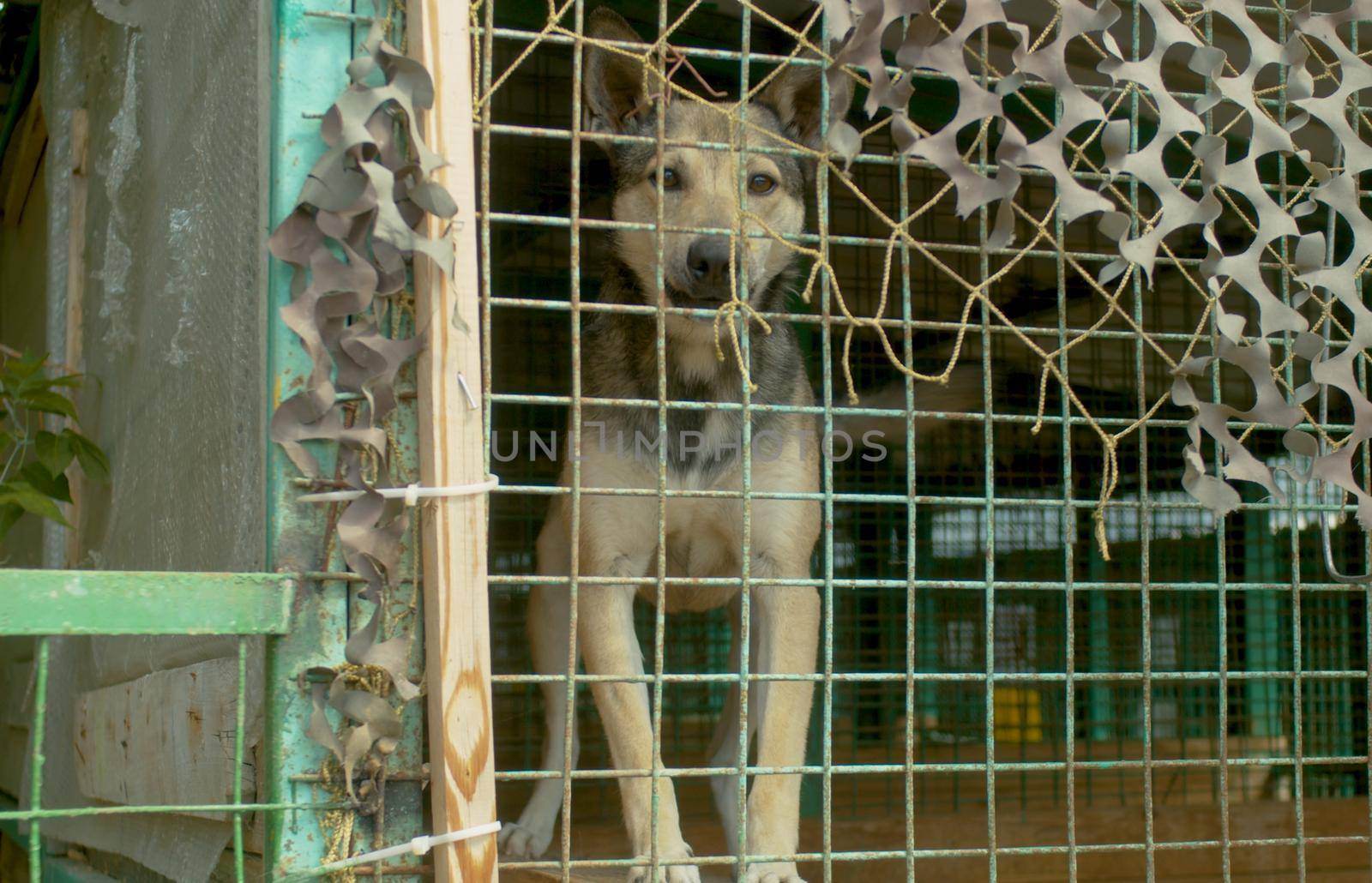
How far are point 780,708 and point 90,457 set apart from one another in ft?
6.46

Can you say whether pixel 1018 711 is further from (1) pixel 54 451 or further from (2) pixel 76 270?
(1) pixel 54 451

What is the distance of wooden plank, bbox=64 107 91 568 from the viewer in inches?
169

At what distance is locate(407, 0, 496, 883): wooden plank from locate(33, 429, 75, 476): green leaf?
1.77 meters

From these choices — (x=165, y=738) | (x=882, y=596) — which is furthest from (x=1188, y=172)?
(x=882, y=596)

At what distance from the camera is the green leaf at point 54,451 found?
10.5ft

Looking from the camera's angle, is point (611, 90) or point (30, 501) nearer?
point (30, 501)

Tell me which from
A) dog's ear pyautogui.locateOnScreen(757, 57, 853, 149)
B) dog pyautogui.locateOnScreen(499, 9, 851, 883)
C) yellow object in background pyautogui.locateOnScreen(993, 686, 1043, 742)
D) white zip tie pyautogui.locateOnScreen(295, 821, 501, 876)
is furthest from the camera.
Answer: yellow object in background pyautogui.locateOnScreen(993, 686, 1043, 742)

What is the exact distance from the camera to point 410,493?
1834 millimetres

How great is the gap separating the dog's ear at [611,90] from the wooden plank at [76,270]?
1.99 m

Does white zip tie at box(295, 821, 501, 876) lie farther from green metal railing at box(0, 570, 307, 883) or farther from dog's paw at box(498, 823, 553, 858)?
dog's paw at box(498, 823, 553, 858)

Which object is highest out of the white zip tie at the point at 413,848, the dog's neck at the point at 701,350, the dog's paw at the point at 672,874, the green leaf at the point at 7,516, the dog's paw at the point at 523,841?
the dog's neck at the point at 701,350

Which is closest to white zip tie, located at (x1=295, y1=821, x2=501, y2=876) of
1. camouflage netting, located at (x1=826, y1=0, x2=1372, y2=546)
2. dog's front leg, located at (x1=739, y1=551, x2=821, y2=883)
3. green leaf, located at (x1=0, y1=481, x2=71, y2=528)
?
dog's front leg, located at (x1=739, y1=551, x2=821, y2=883)

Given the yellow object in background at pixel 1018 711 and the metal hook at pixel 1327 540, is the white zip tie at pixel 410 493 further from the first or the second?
the yellow object in background at pixel 1018 711

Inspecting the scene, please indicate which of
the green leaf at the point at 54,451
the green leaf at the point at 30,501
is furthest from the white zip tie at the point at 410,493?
the green leaf at the point at 54,451
